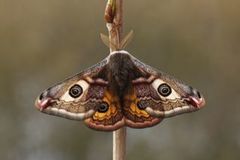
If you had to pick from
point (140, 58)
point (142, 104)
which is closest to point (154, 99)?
point (142, 104)

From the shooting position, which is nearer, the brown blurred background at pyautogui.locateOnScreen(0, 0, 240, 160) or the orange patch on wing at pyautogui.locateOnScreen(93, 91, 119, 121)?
the orange patch on wing at pyautogui.locateOnScreen(93, 91, 119, 121)

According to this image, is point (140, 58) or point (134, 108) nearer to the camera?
point (134, 108)

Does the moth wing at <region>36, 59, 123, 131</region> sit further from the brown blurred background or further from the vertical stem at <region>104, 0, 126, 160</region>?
the brown blurred background

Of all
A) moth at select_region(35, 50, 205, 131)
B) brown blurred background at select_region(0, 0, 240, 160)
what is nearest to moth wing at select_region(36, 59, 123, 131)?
moth at select_region(35, 50, 205, 131)

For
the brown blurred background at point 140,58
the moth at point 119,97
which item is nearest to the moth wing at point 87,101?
Result: the moth at point 119,97

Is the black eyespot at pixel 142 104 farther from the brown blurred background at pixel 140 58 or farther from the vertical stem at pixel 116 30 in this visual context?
the brown blurred background at pixel 140 58

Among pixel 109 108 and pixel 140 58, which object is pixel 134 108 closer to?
pixel 109 108
